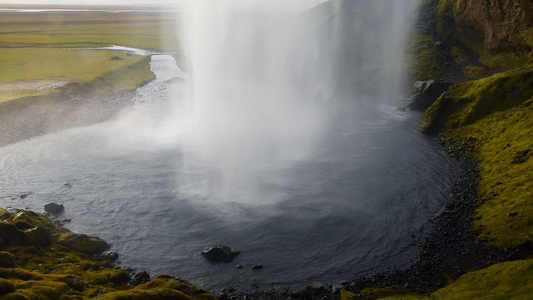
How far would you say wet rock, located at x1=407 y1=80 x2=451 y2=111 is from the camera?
68938mm

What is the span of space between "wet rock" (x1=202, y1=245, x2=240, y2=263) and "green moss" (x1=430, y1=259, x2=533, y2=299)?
15307 millimetres

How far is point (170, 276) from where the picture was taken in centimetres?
2795

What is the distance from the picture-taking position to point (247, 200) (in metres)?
39.8

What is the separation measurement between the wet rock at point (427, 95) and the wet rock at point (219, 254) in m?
53.5

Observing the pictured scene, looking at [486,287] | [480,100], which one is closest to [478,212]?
[486,287]

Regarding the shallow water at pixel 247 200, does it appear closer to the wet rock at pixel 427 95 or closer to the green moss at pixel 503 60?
the wet rock at pixel 427 95

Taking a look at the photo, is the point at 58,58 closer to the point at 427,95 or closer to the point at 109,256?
the point at 427,95

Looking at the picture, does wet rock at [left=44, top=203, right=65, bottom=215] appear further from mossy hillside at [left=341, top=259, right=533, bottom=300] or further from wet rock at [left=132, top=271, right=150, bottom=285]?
mossy hillside at [left=341, top=259, right=533, bottom=300]

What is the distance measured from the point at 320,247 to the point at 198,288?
11.3 m

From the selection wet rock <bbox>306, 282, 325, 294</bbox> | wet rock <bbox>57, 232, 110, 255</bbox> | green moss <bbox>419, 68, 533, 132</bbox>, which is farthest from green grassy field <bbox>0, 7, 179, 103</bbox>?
green moss <bbox>419, 68, 533, 132</bbox>

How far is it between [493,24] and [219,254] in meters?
73.4

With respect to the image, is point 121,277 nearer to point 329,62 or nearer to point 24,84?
point 24,84

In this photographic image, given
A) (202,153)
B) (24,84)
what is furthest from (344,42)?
(24,84)

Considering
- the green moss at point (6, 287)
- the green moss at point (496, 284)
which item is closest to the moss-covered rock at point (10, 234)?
the green moss at point (6, 287)
